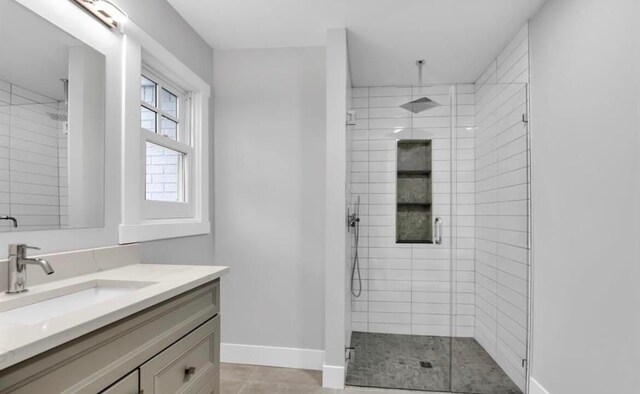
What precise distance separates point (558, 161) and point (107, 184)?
2327 mm

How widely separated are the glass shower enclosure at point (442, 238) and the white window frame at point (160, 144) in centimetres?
112

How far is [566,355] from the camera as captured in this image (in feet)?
6.25

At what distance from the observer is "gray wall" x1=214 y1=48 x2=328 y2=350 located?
2.73 m

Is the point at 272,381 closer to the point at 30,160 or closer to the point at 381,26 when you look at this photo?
the point at 30,160

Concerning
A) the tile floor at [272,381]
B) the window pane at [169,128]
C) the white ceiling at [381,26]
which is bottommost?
the tile floor at [272,381]

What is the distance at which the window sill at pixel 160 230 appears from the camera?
1.82 m

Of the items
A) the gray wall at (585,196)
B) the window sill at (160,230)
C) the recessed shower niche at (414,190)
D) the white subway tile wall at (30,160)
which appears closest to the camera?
the white subway tile wall at (30,160)

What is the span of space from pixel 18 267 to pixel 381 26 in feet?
7.59

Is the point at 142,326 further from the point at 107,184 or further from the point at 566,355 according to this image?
the point at 566,355

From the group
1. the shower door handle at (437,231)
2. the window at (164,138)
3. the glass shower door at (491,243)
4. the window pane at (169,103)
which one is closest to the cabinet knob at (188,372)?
the window at (164,138)

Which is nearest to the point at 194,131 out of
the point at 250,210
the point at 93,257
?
the point at 250,210

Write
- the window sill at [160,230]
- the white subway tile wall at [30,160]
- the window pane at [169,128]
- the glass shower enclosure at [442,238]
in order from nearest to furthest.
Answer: the white subway tile wall at [30,160] < the window sill at [160,230] < the window pane at [169,128] < the glass shower enclosure at [442,238]

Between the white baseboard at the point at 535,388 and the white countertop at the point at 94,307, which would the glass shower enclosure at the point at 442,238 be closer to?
the white baseboard at the point at 535,388

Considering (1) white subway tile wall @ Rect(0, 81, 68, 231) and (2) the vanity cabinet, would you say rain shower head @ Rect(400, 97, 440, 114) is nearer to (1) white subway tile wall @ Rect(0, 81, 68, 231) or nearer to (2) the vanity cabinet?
(2) the vanity cabinet
